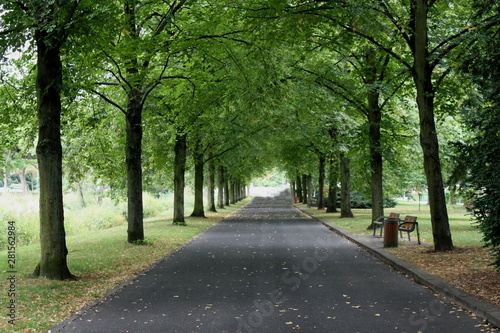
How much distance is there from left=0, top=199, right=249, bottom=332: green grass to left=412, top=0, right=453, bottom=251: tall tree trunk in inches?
297

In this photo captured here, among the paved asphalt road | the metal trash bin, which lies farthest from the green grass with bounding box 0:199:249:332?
the metal trash bin

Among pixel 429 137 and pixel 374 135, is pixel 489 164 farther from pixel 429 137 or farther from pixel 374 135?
pixel 374 135

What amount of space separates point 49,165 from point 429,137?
9384mm

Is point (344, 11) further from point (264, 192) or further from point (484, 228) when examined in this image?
point (264, 192)

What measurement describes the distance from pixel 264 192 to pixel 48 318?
470 ft

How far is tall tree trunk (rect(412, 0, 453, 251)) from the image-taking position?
40.4ft

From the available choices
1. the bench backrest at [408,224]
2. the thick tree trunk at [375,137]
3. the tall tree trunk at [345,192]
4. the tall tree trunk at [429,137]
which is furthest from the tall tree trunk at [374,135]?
the tall tree trunk at [345,192]

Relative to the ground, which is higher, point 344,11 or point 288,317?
point 344,11

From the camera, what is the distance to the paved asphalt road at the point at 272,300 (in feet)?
20.2

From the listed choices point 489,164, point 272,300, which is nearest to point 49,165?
point 272,300

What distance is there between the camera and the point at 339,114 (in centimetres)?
2361

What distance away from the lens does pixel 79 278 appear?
9508mm

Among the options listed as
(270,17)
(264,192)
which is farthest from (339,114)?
(264,192)

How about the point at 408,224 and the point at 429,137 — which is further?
the point at 408,224
